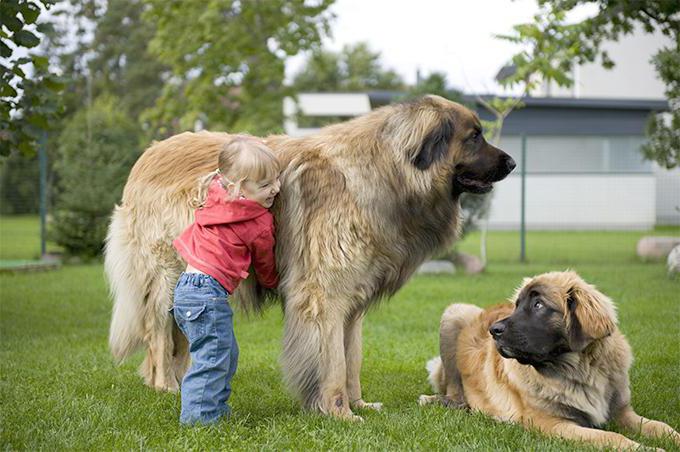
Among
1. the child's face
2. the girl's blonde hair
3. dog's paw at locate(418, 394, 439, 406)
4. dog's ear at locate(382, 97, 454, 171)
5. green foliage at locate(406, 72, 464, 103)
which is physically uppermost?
green foliage at locate(406, 72, 464, 103)

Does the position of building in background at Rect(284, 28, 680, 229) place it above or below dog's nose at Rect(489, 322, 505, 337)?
above

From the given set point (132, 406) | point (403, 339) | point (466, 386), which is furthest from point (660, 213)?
point (132, 406)

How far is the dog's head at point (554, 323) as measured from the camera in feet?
14.1

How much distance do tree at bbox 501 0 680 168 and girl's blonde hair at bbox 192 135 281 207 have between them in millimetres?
7983

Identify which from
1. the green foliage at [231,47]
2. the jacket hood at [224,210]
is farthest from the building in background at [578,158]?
the jacket hood at [224,210]

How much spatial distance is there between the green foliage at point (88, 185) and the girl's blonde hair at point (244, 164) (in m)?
11.1

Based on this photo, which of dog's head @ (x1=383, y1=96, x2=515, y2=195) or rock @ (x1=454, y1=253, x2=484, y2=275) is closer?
dog's head @ (x1=383, y1=96, x2=515, y2=195)

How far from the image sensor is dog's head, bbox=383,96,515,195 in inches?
184

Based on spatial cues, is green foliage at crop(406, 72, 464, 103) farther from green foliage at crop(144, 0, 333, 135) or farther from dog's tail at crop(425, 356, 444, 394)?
dog's tail at crop(425, 356, 444, 394)

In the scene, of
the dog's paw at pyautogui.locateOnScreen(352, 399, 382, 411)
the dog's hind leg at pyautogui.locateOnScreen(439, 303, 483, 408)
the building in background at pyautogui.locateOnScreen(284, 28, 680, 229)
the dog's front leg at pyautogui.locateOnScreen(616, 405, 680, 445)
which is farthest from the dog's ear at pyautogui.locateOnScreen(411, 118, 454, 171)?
the building in background at pyautogui.locateOnScreen(284, 28, 680, 229)

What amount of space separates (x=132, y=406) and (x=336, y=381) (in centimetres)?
138

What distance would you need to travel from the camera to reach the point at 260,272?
4832 mm

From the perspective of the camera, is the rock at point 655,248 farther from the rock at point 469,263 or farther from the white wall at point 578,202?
the white wall at point 578,202

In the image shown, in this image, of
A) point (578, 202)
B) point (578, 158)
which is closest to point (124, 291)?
point (578, 202)
